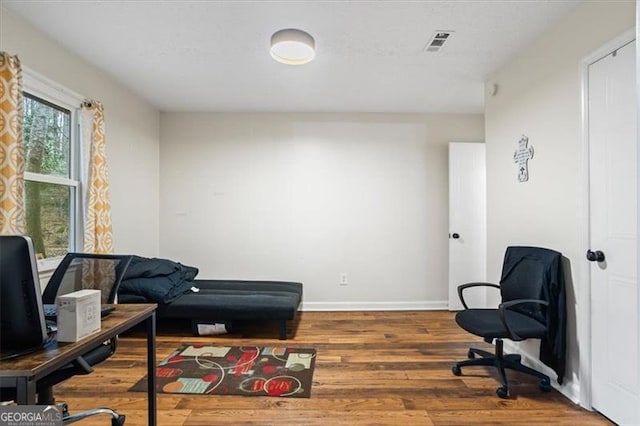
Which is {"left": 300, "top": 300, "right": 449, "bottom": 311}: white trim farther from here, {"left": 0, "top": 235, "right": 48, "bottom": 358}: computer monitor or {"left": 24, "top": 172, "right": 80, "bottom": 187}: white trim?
{"left": 0, "top": 235, "right": 48, "bottom": 358}: computer monitor

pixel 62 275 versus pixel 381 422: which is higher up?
pixel 62 275

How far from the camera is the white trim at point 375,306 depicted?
4.23 m

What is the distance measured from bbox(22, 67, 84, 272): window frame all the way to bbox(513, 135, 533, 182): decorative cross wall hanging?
3663mm

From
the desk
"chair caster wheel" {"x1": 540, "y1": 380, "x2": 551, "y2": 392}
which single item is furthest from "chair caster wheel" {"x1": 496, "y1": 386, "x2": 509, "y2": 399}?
the desk

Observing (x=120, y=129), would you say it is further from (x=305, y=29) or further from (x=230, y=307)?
(x=305, y=29)

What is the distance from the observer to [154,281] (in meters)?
3.30

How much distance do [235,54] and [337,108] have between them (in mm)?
1632

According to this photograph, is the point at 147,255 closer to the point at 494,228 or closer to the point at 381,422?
the point at 381,422

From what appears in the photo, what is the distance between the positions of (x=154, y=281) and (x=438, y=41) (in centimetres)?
328

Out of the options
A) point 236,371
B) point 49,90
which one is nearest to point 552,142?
point 236,371

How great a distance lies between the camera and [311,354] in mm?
2871

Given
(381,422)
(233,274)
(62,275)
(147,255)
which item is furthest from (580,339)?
(147,255)

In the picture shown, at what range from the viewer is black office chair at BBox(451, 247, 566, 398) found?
86.9 inches

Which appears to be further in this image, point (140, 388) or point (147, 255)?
point (147, 255)
